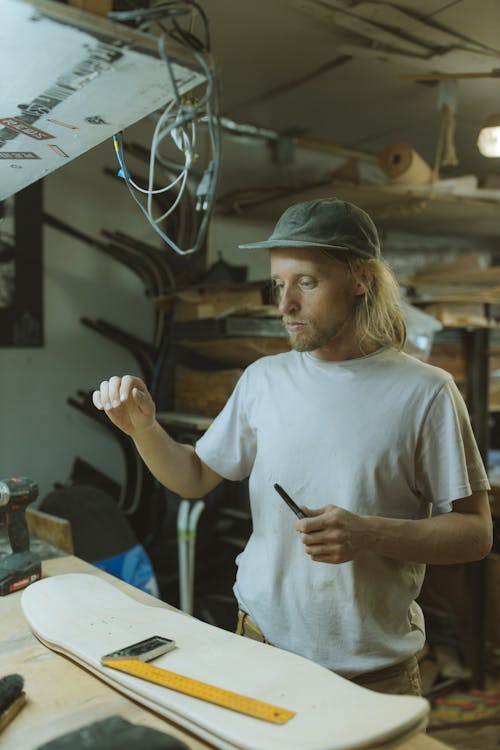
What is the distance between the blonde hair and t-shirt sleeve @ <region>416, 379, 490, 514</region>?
209mm

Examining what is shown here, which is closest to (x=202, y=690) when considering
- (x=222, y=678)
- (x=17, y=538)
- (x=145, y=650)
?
(x=222, y=678)

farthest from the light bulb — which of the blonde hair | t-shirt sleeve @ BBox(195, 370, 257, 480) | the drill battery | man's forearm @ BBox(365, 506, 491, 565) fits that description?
the drill battery

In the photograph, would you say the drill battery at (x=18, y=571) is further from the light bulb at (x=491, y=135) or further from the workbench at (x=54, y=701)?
the light bulb at (x=491, y=135)

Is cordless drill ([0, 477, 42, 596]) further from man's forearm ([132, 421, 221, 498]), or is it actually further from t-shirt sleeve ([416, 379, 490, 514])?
t-shirt sleeve ([416, 379, 490, 514])

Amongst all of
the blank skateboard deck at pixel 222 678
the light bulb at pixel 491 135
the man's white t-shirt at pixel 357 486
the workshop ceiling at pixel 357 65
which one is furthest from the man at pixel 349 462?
the light bulb at pixel 491 135

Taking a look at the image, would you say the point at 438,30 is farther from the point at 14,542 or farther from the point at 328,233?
the point at 14,542

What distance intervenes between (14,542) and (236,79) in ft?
7.53

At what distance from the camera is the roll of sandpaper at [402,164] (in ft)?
9.86

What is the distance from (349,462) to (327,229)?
0.52m

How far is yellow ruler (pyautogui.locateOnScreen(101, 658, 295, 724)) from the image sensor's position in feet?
3.12

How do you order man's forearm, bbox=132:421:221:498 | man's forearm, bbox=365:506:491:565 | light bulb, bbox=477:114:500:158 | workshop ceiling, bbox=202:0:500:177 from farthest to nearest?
1. light bulb, bbox=477:114:500:158
2. workshop ceiling, bbox=202:0:500:177
3. man's forearm, bbox=132:421:221:498
4. man's forearm, bbox=365:506:491:565

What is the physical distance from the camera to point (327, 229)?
1.44 meters

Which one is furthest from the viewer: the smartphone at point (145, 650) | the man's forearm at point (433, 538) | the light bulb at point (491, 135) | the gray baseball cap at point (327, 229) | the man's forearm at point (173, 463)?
the light bulb at point (491, 135)

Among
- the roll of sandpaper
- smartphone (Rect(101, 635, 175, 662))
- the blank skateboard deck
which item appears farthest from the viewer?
the roll of sandpaper
